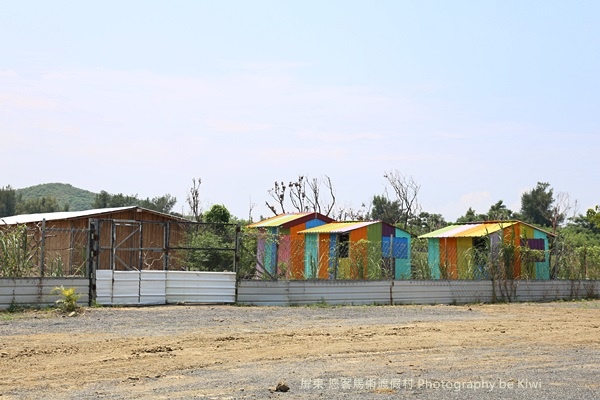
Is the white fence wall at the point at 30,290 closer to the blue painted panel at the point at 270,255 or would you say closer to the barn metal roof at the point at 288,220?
the blue painted panel at the point at 270,255

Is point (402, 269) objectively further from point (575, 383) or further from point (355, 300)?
point (575, 383)

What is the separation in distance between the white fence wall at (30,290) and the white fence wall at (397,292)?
4.49 metres

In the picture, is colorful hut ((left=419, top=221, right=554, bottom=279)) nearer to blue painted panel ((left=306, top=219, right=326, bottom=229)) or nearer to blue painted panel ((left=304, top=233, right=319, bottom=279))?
blue painted panel ((left=304, top=233, right=319, bottom=279))

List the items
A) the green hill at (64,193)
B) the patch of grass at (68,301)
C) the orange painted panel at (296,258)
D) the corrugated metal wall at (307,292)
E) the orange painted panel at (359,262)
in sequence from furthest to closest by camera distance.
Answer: the green hill at (64,193)
the orange painted panel at (296,258)
the orange painted panel at (359,262)
the corrugated metal wall at (307,292)
the patch of grass at (68,301)

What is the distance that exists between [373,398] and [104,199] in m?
78.7

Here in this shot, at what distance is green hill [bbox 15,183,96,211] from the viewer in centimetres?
10400

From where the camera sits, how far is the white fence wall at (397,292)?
819 inches

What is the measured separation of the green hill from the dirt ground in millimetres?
88537

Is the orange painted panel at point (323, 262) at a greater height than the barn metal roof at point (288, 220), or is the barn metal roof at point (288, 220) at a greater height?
the barn metal roof at point (288, 220)

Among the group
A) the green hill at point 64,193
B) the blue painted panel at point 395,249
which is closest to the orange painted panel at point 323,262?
the blue painted panel at point 395,249

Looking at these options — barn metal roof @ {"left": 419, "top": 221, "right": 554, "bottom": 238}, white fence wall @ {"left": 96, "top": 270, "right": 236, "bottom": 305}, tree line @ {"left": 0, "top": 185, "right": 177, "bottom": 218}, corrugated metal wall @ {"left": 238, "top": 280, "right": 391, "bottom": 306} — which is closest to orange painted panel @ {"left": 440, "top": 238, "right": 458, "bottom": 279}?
barn metal roof @ {"left": 419, "top": 221, "right": 554, "bottom": 238}

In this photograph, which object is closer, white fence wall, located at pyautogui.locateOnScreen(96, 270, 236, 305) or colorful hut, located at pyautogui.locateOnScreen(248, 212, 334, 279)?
white fence wall, located at pyautogui.locateOnScreen(96, 270, 236, 305)

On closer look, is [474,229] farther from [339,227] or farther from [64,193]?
[64,193]

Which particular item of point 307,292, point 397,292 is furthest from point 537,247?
point 307,292
